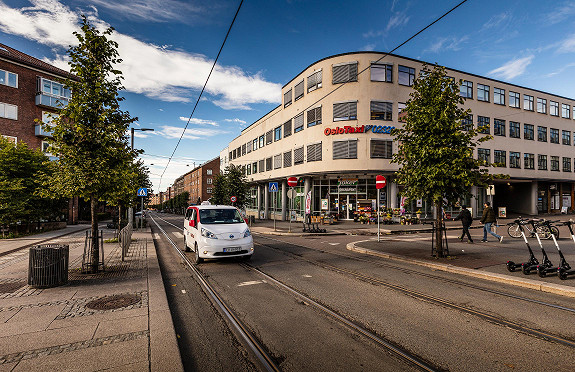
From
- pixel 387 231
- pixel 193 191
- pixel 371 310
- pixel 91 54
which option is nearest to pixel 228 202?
pixel 387 231

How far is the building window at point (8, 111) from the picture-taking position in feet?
91.8

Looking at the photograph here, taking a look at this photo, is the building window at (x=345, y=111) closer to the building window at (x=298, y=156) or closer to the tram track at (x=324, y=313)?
the building window at (x=298, y=156)

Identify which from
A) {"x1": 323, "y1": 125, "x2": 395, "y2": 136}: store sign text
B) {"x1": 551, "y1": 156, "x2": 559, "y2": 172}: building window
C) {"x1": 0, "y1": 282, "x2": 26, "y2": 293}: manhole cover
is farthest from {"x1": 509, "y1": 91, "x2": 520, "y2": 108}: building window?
{"x1": 0, "y1": 282, "x2": 26, "y2": 293}: manhole cover

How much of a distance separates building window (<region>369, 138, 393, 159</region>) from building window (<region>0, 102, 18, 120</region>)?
113ft

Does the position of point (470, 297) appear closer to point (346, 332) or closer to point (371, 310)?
point (371, 310)

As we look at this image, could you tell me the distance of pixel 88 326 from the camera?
→ 4.24 metres

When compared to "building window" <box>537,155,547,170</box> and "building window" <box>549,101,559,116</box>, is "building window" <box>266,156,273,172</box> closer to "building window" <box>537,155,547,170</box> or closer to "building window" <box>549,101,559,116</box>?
"building window" <box>537,155,547,170</box>

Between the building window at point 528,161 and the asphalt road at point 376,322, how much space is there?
35.4 m

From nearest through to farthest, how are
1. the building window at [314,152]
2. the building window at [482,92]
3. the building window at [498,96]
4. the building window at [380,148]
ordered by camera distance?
1. the building window at [380,148]
2. the building window at [314,152]
3. the building window at [482,92]
4. the building window at [498,96]

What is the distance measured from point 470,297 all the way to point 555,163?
4312 cm

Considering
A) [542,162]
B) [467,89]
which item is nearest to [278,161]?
[467,89]

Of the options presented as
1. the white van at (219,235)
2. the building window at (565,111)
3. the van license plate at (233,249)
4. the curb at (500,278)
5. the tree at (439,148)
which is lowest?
the curb at (500,278)

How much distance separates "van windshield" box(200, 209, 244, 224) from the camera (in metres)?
9.74

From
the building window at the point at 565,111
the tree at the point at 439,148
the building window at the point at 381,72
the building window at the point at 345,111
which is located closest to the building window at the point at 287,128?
the building window at the point at 345,111
